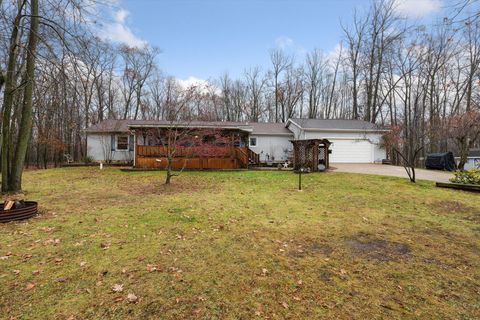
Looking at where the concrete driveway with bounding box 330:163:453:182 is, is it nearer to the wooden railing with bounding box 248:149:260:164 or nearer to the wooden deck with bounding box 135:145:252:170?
the wooden railing with bounding box 248:149:260:164

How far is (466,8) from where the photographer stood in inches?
135

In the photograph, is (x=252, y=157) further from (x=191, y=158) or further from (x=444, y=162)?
(x=444, y=162)

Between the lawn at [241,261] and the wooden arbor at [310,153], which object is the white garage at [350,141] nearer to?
the wooden arbor at [310,153]

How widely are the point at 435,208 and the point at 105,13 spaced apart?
33.1 ft

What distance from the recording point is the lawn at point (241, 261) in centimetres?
254

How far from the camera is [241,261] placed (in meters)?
3.57

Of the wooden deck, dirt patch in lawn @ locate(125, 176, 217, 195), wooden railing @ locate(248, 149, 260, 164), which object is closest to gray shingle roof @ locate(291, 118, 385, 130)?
wooden railing @ locate(248, 149, 260, 164)

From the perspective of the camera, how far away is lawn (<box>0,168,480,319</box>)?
2.54m

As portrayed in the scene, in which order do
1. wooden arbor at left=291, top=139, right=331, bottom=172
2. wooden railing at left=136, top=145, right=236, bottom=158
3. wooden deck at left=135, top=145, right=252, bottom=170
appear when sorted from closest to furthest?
wooden arbor at left=291, top=139, right=331, bottom=172 → wooden railing at left=136, top=145, right=236, bottom=158 → wooden deck at left=135, top=145, right=252, bottom=170

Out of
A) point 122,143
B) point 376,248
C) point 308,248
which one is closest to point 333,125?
point 122,143

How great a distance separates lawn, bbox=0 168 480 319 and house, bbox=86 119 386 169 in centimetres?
884

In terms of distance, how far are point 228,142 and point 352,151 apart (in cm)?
1062

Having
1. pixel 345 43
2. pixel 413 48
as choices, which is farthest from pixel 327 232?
pixel 345 43

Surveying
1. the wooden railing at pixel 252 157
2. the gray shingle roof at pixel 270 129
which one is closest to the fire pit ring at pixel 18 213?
the wooden railing at pixel 252 157
